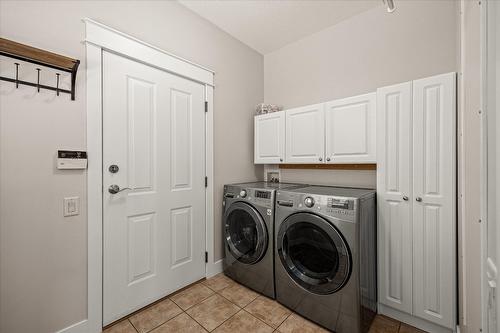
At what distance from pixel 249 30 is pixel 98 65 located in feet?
5.27

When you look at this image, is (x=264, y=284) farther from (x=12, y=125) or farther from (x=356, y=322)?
(x=12, y=125)

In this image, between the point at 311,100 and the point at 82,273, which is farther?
the point at 311,100

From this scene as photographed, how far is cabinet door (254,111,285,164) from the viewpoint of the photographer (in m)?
2.39

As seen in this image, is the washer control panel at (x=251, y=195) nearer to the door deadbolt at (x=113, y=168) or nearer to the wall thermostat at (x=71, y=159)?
the door deadbolt at (x=113, y=168)

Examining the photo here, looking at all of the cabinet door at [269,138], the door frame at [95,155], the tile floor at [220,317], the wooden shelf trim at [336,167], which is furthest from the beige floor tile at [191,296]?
the wooden shelf trim at [336,167]

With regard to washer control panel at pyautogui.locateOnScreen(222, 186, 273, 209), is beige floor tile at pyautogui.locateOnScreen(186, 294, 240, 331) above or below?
below

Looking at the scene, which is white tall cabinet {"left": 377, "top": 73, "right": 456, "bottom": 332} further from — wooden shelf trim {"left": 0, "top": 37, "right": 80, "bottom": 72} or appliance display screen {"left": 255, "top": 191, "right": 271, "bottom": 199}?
wooden shelf trim {"left": 0, "top": 37, "right": 80, "bottom": 72}

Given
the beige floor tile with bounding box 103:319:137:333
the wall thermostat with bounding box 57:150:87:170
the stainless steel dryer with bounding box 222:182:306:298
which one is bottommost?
the beige floor tile with bounding box 103:319:137:333

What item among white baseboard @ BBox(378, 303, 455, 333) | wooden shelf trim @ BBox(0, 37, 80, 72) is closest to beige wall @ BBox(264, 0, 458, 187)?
white baseboard @ BBox(378, 303, 455, 333)

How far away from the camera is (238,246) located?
7.27ft

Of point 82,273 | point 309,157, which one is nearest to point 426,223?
point 309,157

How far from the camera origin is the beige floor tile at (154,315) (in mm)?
1609

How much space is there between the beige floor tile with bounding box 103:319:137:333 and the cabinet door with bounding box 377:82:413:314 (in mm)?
1905

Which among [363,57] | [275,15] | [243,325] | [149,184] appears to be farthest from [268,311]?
[275,15]
